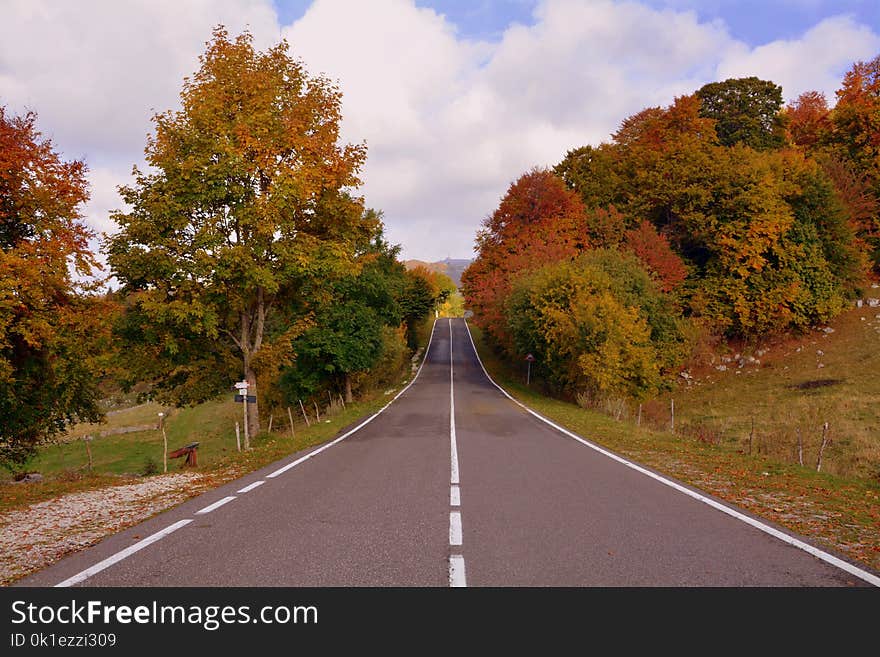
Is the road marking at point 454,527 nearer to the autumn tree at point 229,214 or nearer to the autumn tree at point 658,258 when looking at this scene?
the autumn tree at point 229,214

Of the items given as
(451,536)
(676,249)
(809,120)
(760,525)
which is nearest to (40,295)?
(451,536)

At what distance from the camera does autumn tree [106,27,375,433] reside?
1556 cm

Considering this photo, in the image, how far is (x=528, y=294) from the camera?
32500mm

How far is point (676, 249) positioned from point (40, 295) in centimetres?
4117

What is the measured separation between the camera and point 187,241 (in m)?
16.2

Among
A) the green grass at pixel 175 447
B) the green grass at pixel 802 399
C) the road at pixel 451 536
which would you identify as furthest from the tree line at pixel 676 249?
the road at pixel 451 536

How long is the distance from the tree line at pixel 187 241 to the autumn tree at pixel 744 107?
158 ft

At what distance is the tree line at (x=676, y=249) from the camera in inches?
1153

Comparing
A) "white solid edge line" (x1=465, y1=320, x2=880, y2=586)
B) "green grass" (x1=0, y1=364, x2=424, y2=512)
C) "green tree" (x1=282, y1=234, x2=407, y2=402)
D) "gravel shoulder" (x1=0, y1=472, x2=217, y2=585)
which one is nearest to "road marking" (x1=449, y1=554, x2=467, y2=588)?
"white solid edge line" (x1=465, y1=320, x2=880, y2=586)

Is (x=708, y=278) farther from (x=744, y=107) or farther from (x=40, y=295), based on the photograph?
(x=40, y=295)

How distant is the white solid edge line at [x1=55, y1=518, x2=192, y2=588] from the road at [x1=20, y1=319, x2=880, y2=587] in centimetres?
2

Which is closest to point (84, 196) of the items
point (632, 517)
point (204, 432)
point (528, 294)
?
point (632, 517)

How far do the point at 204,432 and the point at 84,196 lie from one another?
86.3 feet
